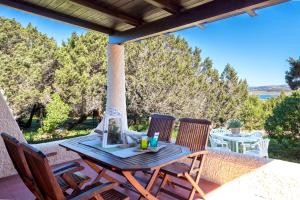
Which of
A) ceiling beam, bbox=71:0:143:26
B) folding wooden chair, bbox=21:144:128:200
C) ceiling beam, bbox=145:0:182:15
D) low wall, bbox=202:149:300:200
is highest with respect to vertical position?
ceiling beam, bbox=71:0:143:26

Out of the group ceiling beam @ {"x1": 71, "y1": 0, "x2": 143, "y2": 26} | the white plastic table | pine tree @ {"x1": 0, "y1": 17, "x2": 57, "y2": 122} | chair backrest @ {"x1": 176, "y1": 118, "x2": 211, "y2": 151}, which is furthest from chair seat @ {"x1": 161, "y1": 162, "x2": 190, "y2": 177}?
pine tree @ {"x1": 0, "y1": 17, "x2": 57, "y2": 122}

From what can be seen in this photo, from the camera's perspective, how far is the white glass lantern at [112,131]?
2533 mm

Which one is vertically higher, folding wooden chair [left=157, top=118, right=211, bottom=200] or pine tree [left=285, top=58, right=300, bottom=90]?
pine tree [left=285, top=58, right=300, bottom=90]

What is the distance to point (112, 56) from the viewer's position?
507 centimetres

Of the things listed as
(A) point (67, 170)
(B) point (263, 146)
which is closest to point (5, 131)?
(A) point (67, 170)

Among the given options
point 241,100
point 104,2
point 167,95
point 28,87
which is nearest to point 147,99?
point 167,95

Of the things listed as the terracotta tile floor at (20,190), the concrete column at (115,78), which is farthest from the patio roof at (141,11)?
the terracotta tile floor at (20,190)

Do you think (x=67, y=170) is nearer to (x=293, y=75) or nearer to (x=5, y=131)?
(x=5, y=131)

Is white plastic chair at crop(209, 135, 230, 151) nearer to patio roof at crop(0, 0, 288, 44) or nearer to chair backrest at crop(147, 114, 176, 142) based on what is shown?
chair backrest at crop(147, 114, 176, 142)

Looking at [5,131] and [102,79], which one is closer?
[5,131]

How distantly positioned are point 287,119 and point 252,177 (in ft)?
10.2

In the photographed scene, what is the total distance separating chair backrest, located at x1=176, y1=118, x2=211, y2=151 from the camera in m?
2.88

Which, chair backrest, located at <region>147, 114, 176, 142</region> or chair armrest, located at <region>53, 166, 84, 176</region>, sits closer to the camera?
chair armrest, located at <region>53, 166, 84, 176</region>

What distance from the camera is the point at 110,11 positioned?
3648mm
